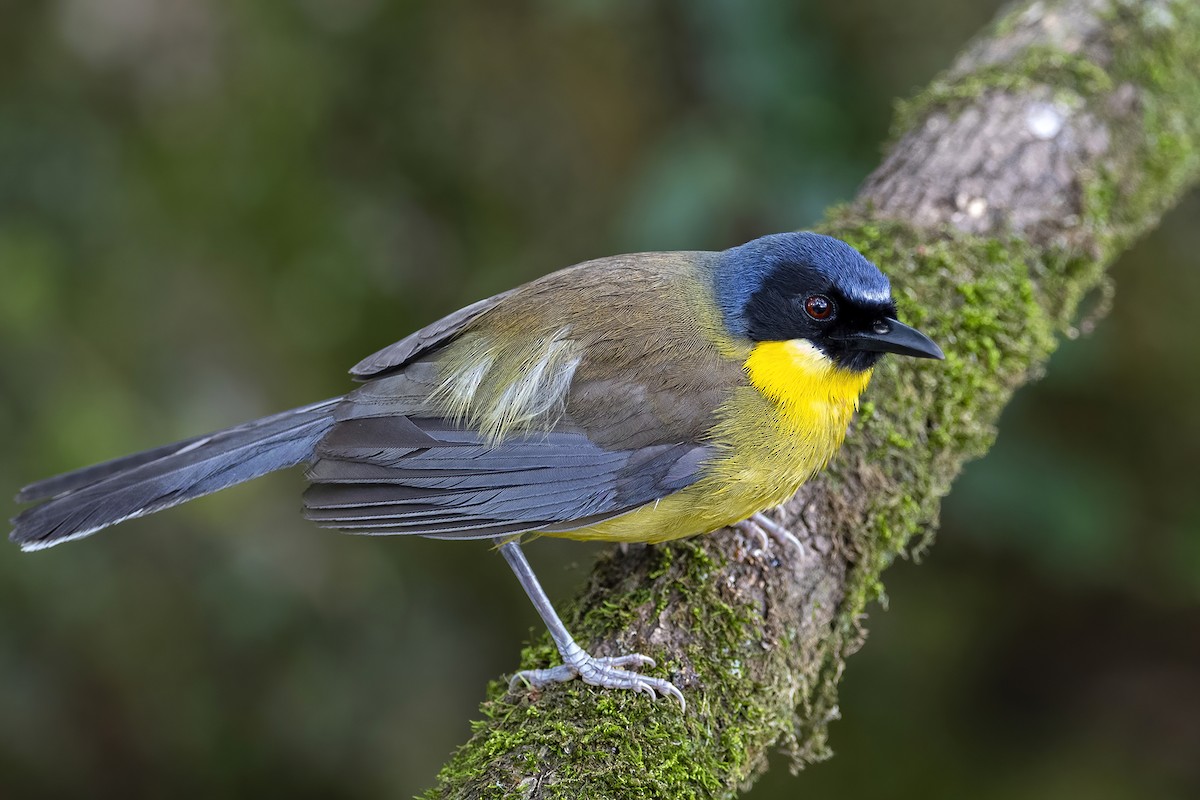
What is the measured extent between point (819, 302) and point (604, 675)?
114 centimetres

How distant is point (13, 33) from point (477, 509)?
4.18 m

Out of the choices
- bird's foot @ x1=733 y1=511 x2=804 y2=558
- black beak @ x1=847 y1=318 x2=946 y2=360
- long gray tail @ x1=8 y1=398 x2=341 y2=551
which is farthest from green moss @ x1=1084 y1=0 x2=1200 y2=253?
long gray tail @ x1=8 y1=398 x2=341 y2=551

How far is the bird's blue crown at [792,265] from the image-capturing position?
285cm

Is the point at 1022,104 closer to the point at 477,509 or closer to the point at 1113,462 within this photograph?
the point at 1113,462

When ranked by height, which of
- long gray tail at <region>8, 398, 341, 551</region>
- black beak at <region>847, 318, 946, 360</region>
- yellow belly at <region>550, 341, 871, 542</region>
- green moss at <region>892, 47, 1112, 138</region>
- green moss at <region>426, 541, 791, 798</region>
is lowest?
green moss at <region>426, 541, 791, 798</region>

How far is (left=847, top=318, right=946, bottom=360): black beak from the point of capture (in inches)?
110

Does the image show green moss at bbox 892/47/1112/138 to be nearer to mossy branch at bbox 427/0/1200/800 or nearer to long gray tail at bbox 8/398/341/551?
mossy branch at bbox 427/0/1200/800

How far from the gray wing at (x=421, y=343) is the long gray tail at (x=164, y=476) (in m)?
0.15

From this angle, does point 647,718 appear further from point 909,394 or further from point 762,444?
point 909,394

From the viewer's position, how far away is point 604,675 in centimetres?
259

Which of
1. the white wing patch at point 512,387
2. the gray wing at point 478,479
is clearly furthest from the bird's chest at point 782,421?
the white wing patch at point 512,387

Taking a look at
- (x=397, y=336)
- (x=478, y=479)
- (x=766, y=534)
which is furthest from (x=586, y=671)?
(x=397, y=336)

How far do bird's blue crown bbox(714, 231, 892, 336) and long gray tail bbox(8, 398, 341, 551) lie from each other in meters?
1.17

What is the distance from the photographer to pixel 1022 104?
389 centimetres
